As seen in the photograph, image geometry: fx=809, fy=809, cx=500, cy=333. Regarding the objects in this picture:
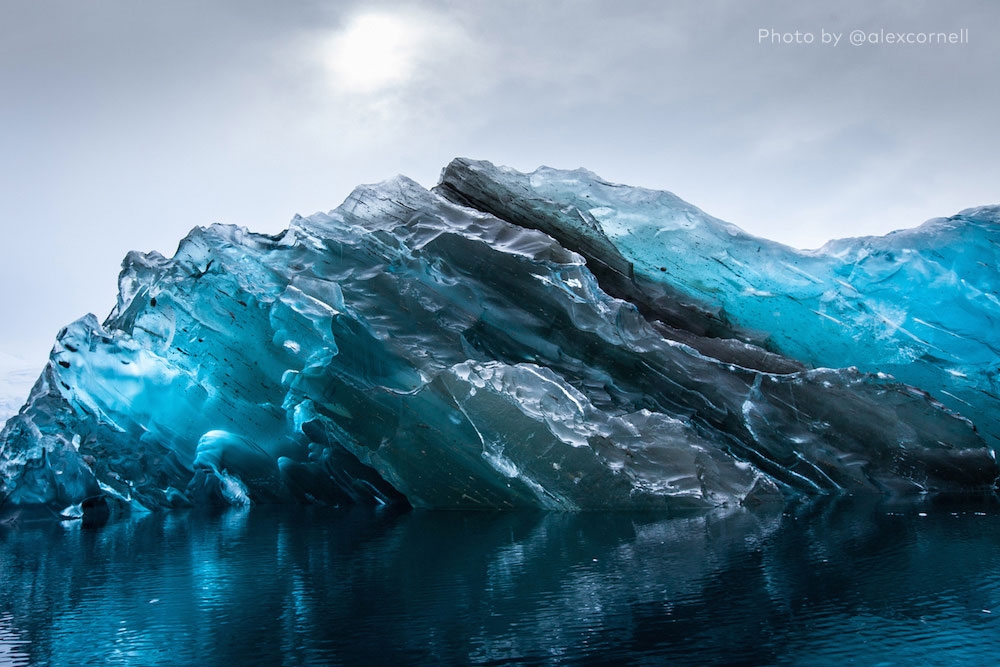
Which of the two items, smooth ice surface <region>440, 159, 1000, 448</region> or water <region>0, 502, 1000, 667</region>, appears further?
smooth ice surface <region>440, 159, 1000, 448</region>

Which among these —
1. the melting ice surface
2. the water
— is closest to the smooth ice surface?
the melting ice surface

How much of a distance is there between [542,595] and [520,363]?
38.2ft

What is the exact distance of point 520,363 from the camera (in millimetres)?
20672

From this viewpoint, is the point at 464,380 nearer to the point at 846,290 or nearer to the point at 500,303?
the point at 500,303

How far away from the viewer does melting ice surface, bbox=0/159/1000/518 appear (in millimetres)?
19203

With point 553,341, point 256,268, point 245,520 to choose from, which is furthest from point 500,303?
point 245,520

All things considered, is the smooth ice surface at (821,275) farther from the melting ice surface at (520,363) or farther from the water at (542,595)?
the water at (542,595)

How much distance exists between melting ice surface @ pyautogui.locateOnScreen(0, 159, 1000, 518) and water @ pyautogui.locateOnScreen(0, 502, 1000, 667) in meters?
3.86

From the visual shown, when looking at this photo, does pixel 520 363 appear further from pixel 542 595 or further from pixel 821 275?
pixel 542 595

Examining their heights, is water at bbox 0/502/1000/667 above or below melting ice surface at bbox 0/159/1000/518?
below

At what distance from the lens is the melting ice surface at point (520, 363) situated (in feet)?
63.0

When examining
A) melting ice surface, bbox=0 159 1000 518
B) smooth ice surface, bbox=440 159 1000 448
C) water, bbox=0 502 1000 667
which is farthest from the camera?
smooth ice surface, bbox=440 159 1000 448

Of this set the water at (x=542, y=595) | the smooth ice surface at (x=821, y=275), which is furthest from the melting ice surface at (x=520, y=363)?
the water at (x=542, y=595)

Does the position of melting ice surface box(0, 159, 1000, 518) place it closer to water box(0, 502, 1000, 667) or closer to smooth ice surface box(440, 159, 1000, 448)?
smooth ice surface box(440, 159, 1000, 448)
